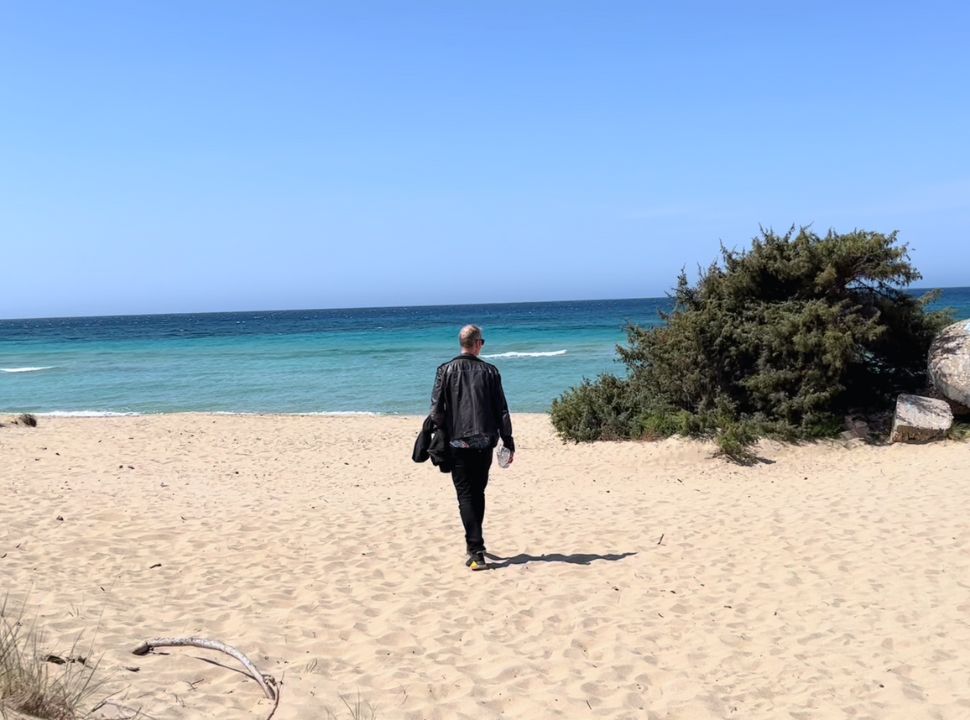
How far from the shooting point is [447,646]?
501 centimetres

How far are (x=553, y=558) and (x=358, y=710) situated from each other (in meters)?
3.45

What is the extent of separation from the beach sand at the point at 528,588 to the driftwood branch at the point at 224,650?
0.06 m

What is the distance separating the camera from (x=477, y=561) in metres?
6.57

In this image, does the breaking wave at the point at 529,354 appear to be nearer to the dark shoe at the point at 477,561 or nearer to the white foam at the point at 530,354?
the white foam at the point at 530,354

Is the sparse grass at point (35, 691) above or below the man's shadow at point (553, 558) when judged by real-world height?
above

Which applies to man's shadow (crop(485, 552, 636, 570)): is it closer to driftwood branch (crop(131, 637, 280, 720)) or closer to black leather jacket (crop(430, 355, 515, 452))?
black leather jacket (crop(430, 355, 515, 452))

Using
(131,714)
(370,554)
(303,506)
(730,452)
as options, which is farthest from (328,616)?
(730,452)

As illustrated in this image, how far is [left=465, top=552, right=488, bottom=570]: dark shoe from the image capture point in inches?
258

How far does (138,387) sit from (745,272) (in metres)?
22.1

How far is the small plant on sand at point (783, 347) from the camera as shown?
12.4 meters

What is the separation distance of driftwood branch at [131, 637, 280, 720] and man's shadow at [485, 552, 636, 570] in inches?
110

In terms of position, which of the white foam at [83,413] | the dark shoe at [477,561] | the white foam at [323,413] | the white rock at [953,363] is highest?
the white rock at [953,363]

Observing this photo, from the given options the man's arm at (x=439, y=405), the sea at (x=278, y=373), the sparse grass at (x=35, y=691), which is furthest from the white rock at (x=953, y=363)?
the sparse grass at (x=35, y=691)

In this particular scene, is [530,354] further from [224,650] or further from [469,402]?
[224,650]
